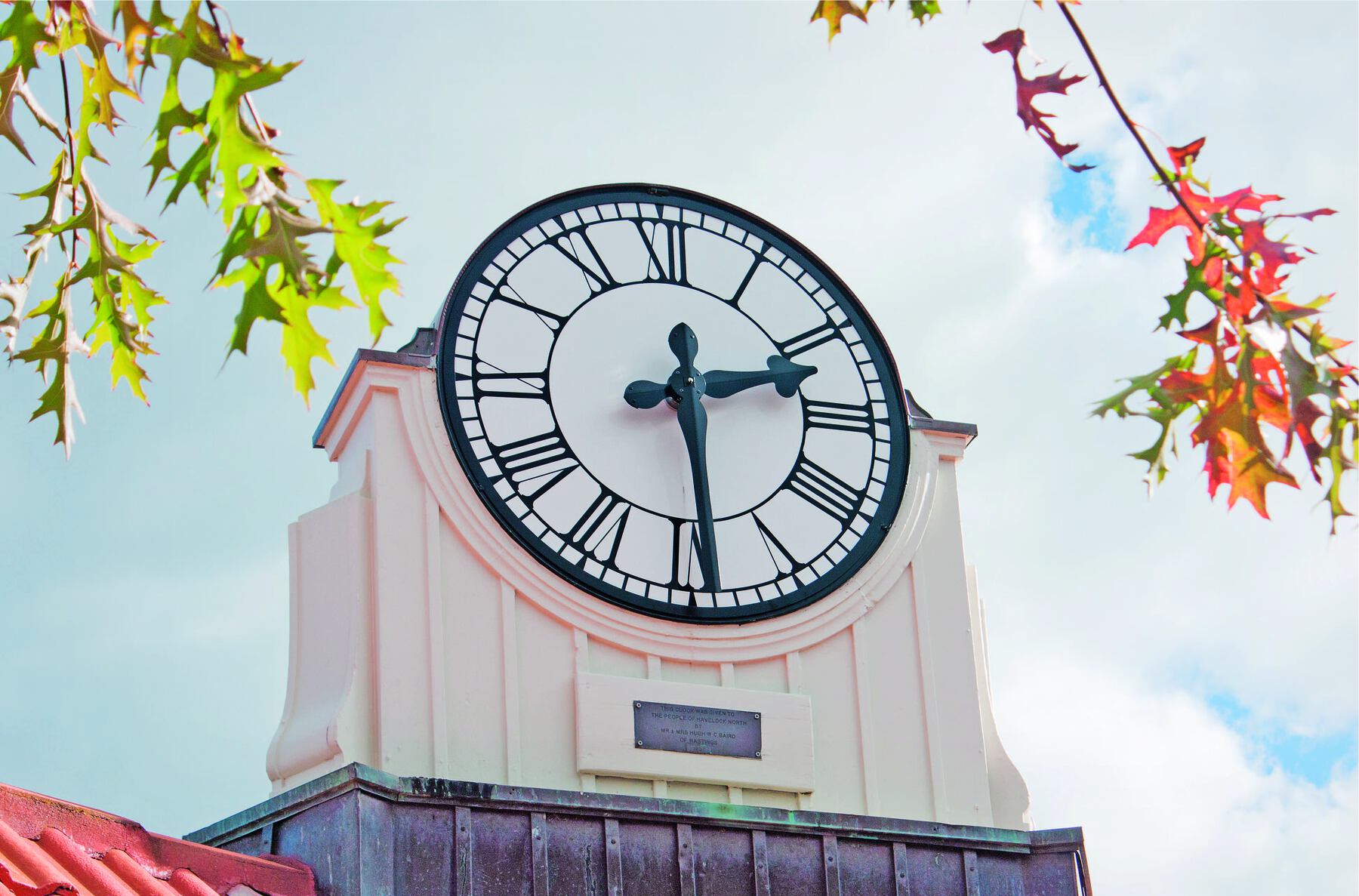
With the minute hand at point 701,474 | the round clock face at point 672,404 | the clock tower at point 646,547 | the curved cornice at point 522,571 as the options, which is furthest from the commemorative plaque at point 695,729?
the minute hand at point 701,474

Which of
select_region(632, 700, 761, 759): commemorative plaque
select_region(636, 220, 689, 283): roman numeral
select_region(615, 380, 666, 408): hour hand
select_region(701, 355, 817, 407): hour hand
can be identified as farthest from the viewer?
select_region(636, 220, 689, 283): roman numeral

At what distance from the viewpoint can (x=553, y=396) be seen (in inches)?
359

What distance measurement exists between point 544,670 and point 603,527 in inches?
28.7

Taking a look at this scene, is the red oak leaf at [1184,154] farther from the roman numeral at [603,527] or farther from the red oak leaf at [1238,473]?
the roman numeral at [603,527]

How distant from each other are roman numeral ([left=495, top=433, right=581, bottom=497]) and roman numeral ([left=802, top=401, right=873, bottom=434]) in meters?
1.29

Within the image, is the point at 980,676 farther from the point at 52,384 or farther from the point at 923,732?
the point at 52,384

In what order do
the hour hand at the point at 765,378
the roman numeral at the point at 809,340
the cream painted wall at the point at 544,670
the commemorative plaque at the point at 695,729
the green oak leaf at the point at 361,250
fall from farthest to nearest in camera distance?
the roman numeral at the point at 809,340 < the hour hand at the point at 765,378 < the commemorative plaque at the point at 695,729 < the cream painted wall at the point at 544,670 < the green oak leaf at the point at 361,250

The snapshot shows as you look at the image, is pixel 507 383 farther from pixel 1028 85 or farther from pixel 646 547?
pixel 1028 85

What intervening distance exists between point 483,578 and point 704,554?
101cm

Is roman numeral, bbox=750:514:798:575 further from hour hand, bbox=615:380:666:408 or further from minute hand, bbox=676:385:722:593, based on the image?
hour hand, bbox=615:380:666:408

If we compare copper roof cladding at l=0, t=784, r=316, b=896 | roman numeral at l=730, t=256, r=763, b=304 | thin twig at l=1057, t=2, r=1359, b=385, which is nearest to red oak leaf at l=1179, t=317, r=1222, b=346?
thin twig at l=1057, t=2, r=1359, b=385

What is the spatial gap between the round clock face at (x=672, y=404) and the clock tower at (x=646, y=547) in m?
0.01

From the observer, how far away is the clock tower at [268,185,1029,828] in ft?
27.7

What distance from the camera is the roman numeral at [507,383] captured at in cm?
898
